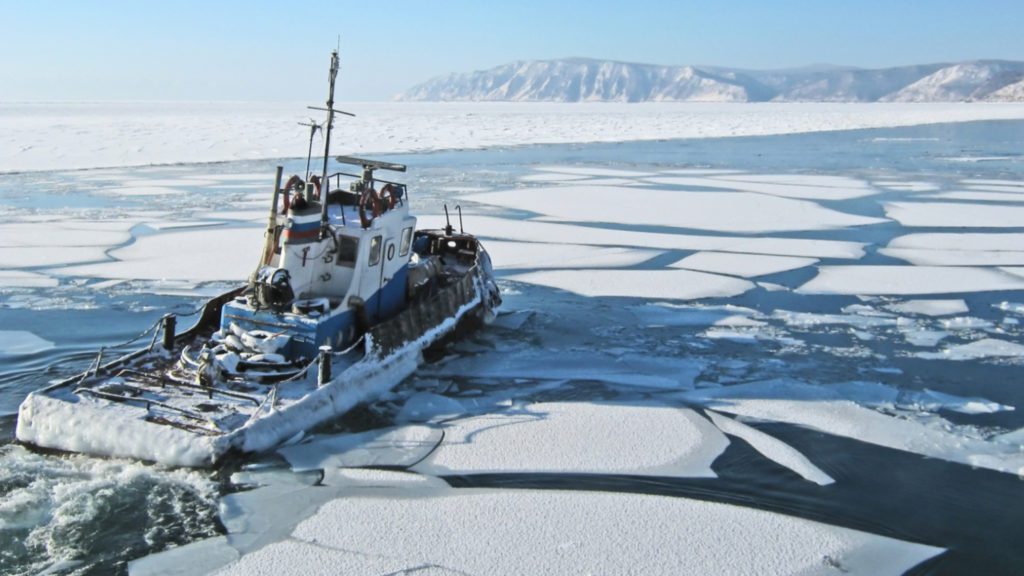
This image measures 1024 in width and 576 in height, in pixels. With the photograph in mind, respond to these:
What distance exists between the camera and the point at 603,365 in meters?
9.73

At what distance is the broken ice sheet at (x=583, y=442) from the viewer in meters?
7.12

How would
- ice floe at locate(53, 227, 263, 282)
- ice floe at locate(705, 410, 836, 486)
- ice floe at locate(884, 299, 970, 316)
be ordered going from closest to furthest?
ice floe at locate(705, 410, 836, 486)
ice floe at locate(884, 299, 970, 316)
ice floe at locate(53, 227, 263, 282)

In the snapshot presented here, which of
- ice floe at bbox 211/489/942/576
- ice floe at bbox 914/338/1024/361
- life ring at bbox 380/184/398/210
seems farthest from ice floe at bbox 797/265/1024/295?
ice floe at bbox 211/489/942/576

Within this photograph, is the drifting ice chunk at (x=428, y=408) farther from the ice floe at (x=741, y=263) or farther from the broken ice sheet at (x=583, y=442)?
the ice floe at (x=741, y=263)

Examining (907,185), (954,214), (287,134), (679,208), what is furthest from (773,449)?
(287,134)

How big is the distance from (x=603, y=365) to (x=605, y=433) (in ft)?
6.56

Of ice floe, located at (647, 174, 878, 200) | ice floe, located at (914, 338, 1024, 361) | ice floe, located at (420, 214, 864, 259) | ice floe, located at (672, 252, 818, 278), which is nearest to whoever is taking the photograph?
ice floe, located at (914, 338, 1024, 361)

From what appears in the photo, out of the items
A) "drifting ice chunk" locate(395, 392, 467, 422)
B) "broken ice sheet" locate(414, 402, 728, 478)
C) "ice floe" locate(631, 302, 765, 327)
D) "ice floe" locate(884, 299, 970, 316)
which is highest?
"ice floe" locate(884, 299, 970, 316)

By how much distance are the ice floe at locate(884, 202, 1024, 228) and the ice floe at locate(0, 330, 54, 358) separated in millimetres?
14750

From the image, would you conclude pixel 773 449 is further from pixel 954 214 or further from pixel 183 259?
pixel 954 214

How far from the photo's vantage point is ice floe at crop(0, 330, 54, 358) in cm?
969

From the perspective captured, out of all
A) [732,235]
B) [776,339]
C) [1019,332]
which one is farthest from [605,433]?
[732,235]

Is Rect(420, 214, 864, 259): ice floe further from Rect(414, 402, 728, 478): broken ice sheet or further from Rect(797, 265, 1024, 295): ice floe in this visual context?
Rect(414, 402, 728, 478): broken ice sheet

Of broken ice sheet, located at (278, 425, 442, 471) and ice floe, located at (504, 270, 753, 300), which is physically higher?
ice floe, located at (504, 270, 753, 300)
